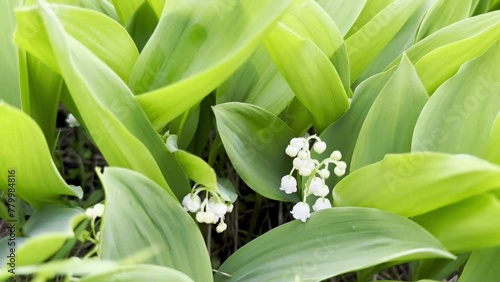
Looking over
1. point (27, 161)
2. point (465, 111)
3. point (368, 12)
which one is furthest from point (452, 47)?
point (27, 161)

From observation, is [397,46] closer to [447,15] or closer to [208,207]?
[447,15]

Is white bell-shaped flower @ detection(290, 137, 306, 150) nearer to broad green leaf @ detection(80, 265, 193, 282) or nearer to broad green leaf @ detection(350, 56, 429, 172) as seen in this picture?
broad green leaf @ detection(350, 56, 429, 172)

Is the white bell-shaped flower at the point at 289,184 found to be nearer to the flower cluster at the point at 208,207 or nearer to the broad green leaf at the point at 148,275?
the flower cluster at the point at 208,207

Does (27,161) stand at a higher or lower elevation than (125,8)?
lower

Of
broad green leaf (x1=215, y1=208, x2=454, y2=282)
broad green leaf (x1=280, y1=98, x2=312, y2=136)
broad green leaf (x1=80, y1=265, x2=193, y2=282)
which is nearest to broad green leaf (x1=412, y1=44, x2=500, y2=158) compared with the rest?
broad green leaf (x1=215, y1=208, x2=454, y2=282)

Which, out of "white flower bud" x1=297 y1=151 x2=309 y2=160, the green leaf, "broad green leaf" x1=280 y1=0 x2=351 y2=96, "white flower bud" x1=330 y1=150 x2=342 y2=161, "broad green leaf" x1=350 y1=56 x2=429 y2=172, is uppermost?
"broad green leaf" x1=280 y1=0 x2=351 y2=96

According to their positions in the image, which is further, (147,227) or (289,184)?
(289,184)
